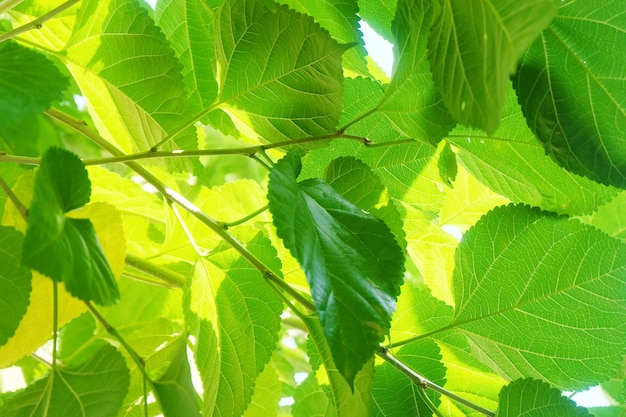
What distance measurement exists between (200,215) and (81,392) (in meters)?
0.12

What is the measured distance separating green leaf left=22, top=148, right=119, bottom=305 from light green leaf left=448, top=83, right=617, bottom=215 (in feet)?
0.84

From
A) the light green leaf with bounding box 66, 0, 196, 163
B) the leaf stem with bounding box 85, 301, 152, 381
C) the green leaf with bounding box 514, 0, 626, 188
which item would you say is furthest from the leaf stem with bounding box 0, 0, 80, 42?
the green leaf with bounding box 514, 0, 626, 188

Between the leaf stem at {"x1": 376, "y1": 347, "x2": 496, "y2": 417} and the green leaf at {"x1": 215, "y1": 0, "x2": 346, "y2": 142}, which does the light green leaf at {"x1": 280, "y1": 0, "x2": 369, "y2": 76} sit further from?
the leaf stem at {"x1": 376, "y1": 347, "x2": 496, "y2": 417}

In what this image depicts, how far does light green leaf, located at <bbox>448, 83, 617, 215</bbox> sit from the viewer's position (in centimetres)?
46

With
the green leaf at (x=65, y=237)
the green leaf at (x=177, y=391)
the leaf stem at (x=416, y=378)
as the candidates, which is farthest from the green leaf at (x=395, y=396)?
the green leaf at (x=65, y=237)

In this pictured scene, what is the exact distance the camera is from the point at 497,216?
0.49 m

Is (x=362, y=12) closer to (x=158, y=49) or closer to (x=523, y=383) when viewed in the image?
(x=158, y=49)

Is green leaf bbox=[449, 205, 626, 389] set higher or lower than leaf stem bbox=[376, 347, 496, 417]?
higher

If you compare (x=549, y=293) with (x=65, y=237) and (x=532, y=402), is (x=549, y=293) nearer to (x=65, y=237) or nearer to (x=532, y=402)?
(x=532, y=402)

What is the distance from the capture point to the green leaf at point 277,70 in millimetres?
408

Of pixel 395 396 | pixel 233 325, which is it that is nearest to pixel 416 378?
pixel 395 396

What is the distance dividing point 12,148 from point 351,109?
243 millimetres

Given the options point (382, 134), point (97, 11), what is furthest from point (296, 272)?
point (97, 11)

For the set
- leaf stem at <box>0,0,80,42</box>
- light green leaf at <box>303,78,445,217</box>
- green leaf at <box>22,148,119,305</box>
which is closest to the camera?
green leaf at <box>22,148,119,305</box>
